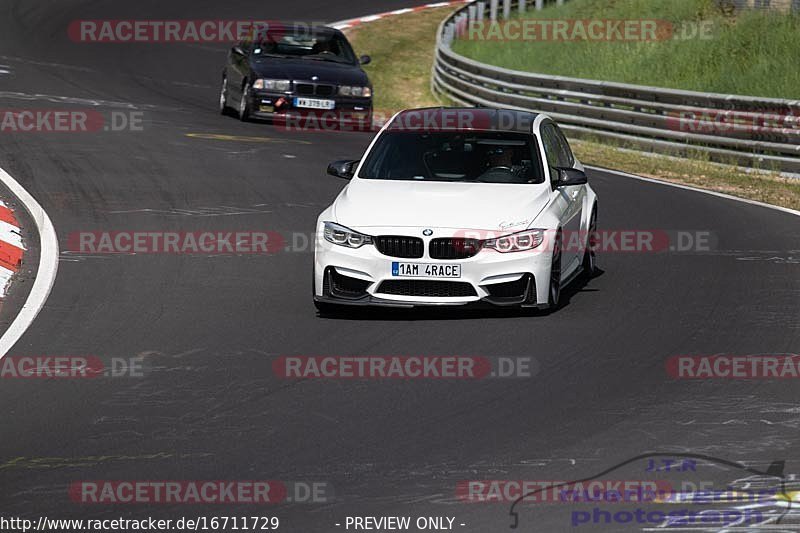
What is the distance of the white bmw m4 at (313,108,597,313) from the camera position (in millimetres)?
10930

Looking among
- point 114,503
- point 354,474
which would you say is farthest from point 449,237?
point 114,503

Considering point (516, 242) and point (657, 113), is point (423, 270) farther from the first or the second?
point (657, 113)

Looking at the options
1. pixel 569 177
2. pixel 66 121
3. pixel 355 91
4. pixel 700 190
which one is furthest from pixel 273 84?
pixel 569 177

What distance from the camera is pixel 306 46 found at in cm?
2511

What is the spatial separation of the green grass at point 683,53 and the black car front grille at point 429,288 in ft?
48.4

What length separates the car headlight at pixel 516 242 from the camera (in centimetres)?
1095

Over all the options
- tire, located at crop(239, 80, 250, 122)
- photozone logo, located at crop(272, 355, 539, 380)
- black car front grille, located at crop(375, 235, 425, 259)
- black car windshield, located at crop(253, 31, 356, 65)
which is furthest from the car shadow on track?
black car windshield, located at crop(253, 31, 356, 65)

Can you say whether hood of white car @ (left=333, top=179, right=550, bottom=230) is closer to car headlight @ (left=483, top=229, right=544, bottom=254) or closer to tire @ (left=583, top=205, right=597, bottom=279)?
car headlight @ (left=483, top=229, right=544, bottom=254)

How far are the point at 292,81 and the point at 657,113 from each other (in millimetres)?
5588

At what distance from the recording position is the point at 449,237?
10.9 m

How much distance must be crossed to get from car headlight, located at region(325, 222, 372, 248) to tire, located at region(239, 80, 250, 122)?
42.5ft

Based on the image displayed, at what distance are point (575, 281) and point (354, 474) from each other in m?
5.86

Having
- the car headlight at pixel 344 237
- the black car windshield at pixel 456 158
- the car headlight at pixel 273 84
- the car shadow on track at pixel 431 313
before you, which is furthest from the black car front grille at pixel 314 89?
the car headlight at pixel 344 237

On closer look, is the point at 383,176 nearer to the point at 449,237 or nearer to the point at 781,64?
the point at 449,237
